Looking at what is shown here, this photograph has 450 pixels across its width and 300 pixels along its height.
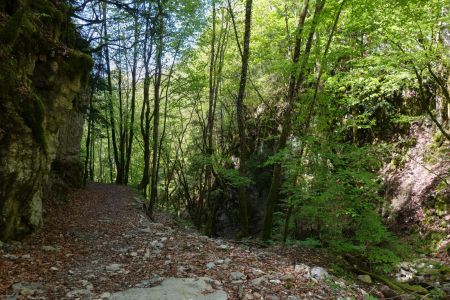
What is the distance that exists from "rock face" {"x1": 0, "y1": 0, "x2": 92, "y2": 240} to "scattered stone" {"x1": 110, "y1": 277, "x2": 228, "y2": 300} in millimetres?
3490

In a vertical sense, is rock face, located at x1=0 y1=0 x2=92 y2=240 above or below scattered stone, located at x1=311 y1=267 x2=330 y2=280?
above

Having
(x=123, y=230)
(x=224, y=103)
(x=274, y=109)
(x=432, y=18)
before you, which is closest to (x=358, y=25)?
(x=432, y=18)

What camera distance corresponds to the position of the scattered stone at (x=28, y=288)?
4.89 metres

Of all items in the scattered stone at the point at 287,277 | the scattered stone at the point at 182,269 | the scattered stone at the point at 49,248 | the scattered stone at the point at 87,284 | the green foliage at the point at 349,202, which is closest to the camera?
the scattered stone at the point at 87,284

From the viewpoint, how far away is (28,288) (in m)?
5.05

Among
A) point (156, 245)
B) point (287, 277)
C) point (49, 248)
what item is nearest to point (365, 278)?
point (287, 277)

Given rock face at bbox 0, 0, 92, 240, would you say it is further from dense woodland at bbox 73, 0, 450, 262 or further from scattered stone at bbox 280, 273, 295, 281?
scattered stone at bbox 280, 273, 295, 281

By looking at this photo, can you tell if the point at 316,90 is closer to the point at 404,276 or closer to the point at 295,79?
the point at 295,79

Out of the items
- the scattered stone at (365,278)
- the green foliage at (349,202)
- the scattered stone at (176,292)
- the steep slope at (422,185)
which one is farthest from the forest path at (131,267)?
the steep slope at (422,185)

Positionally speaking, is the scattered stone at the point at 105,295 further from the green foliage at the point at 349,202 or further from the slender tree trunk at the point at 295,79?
the slender tree trunk at the point at 295,79

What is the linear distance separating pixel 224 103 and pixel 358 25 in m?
14.6

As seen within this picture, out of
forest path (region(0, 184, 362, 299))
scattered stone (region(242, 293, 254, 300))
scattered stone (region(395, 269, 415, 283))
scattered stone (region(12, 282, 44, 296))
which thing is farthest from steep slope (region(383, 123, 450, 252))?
scattered stone (region(12, 282, 44, 296))

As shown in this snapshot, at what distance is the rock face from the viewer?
6.57m

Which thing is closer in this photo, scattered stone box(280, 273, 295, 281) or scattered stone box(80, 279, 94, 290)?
scattered stone box(80, 279, 94, 290)
